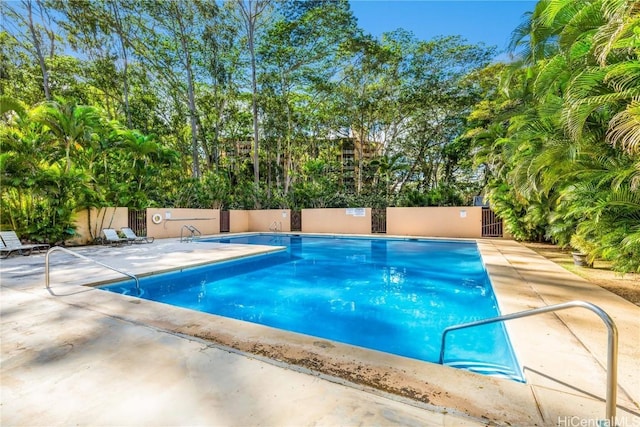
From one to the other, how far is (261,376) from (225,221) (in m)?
17.0

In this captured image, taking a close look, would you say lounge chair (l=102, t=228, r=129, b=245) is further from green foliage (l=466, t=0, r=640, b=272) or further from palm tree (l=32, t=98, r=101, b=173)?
green foliage (l=466, t=0, r=640, b=272)

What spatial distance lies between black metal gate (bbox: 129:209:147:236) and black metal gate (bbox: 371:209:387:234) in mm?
11398

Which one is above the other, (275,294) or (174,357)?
(174,357)

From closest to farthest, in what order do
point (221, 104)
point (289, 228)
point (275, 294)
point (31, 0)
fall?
point (275, 294), point (31, 0), point (289, 228), point (221, 104)

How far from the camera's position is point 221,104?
21.2m

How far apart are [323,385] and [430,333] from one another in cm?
277

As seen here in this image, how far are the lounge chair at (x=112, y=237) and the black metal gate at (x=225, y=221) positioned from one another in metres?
6.60

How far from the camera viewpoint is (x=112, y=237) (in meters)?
11.6

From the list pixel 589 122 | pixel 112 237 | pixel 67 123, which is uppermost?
pixel 67 123

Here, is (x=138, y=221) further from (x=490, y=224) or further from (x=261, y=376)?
(x=490, y=224)

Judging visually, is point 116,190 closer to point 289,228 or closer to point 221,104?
point 289,228

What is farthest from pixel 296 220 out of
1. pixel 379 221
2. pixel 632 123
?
pixel 632 123

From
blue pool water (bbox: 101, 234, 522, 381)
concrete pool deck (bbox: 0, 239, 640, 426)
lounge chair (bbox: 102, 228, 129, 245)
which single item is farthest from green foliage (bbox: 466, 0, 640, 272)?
lounge chair (bbox: 102, 228, 129, 245)

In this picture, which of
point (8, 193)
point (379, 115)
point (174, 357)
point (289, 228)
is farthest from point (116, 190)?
point (379, 115)
